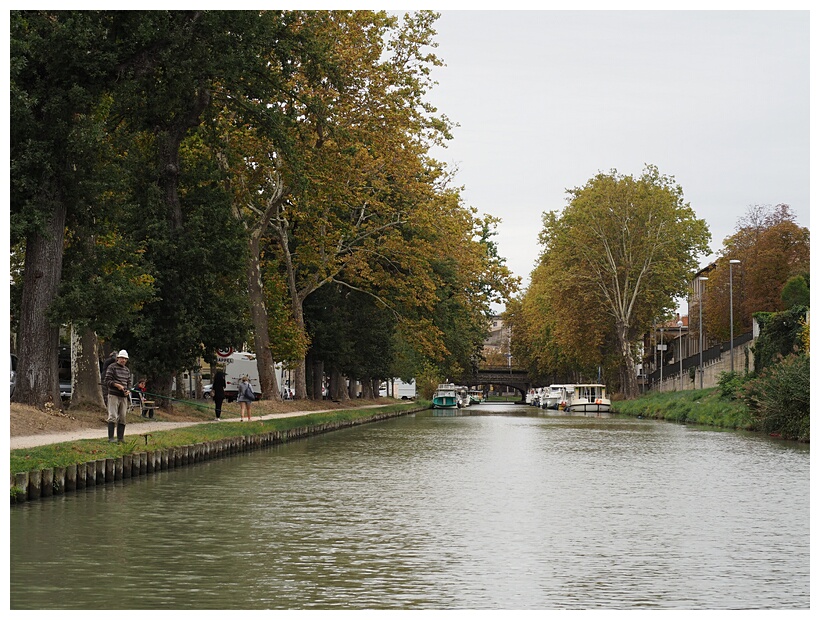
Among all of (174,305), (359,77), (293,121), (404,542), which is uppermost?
(359,77)

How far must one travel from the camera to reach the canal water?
1205 cm

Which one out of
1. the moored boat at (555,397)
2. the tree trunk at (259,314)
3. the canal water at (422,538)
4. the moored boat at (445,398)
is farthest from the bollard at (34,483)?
the moored boat at (445,398)

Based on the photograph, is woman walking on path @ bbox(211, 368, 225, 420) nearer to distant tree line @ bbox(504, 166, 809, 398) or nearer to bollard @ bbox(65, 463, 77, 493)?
bollard @ bbox(65, 463, 77, 493)

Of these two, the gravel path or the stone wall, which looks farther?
the stone wall

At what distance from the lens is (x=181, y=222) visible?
129 feet

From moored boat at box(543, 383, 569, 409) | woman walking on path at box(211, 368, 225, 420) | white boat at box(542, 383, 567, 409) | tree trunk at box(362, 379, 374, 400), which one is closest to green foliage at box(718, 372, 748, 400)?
woman walking on path at box(211, 368, 225, 420)

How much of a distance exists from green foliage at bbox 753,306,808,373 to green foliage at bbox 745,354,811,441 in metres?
9.80

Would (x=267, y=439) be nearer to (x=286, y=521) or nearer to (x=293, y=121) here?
(x=293, y=121)

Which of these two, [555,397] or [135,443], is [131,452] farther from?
[555,397]

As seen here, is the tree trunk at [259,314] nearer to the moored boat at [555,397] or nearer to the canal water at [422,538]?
the canal water at [422,538]

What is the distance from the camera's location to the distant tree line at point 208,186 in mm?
31031

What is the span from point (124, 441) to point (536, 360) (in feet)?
380

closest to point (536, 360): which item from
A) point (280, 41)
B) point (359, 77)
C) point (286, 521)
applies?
point (359, 77)

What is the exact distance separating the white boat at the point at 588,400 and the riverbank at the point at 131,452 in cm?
5708
